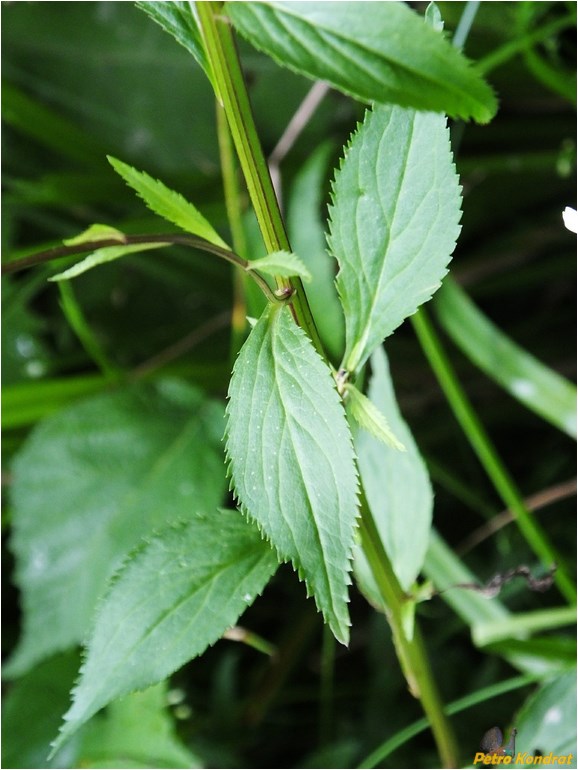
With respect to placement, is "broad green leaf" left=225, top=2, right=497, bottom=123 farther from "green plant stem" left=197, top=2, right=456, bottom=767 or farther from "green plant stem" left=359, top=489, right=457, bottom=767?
"green plant stem" left=359, top=489, right=457, bottom=767

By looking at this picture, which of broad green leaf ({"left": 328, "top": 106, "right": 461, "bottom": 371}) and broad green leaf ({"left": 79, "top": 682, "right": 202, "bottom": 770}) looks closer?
broad green leaf ({"left": 328, "top": 106, "right": 461, "bottom": 371})

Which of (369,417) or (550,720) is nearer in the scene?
(369,417)

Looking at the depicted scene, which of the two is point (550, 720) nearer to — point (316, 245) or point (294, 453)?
point (294, 453)

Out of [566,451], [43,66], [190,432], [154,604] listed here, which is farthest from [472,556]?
[43,66]

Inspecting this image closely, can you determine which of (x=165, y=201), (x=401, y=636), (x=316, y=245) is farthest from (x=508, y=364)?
(x=165, y=201)

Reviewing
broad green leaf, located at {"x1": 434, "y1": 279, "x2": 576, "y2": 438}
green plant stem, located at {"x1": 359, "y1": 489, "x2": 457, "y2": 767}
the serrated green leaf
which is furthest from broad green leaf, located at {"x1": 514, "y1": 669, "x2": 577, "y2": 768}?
the serrated green leaf

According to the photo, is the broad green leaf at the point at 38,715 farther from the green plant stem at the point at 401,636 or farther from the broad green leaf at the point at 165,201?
the broad green leaf at the point at 165,201
